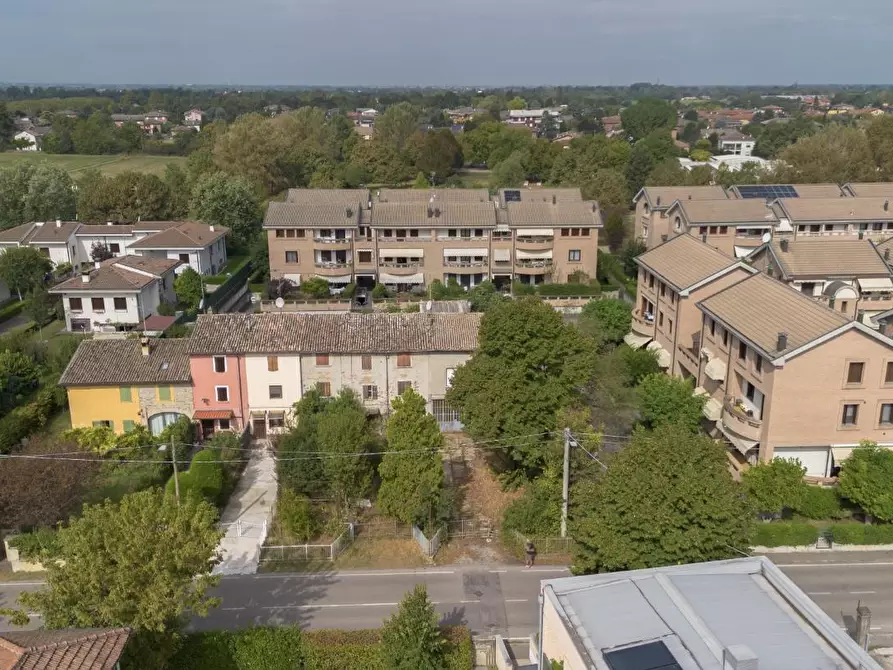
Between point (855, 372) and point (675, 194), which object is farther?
point (675, 194)

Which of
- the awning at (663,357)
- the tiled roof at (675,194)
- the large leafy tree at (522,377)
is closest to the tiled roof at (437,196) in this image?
the tiled roof at (675,194)

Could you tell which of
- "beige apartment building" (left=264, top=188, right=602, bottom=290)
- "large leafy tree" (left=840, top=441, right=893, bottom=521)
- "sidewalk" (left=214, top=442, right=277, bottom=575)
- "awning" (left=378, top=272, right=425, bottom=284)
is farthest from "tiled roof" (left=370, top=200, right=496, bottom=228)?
"large leafy tree" (left=840, top=441, right=893, bottom=521)

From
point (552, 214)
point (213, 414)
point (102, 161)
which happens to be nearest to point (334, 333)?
point (213, 414)

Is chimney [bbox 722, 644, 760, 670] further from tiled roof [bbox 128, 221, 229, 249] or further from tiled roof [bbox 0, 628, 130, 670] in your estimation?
tiled roof [bbox 128, 221, 229, 249]

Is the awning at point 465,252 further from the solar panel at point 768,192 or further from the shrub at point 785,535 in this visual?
the shrub at point 785,535

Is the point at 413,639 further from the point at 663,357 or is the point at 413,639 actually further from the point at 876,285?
the point at 876,285

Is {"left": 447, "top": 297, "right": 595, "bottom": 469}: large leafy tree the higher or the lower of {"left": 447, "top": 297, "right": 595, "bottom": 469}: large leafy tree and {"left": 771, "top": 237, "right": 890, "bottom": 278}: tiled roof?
the lower
